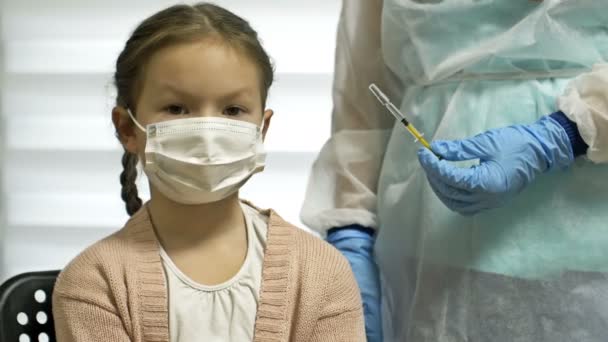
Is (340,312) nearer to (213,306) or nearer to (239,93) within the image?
(213,306)

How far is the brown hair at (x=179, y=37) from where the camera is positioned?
3.77ft

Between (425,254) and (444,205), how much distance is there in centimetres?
9

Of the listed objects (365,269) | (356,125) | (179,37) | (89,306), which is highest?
(179,37)

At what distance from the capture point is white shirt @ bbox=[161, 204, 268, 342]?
1.09 meters

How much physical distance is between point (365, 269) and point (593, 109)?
20.3 inches

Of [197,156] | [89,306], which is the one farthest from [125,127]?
[89,306]

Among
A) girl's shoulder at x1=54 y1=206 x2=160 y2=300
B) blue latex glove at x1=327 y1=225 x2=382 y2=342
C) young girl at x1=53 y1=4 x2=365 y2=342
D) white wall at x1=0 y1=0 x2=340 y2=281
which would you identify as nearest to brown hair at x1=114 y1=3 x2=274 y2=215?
young girl at x1=53 y1=4 x2=365 y2=342

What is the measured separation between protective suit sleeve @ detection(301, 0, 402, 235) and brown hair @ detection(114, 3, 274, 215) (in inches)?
9.5

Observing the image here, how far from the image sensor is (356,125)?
4.70 ft

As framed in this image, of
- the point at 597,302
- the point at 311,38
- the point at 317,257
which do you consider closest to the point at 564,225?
the point at 597,302

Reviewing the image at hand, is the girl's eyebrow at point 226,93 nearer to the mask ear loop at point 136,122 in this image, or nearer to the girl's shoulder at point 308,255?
the mask ear loop at point 136,122

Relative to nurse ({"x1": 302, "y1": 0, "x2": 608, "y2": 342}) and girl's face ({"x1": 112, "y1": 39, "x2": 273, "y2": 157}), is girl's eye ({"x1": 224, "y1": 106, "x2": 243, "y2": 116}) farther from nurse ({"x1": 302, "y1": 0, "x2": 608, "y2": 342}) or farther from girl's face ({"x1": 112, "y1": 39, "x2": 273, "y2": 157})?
nurse ({"x1": 302, "y1": 0, "x2": 608, "y2": 342})

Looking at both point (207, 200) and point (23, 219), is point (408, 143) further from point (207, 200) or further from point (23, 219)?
point (23, 219)

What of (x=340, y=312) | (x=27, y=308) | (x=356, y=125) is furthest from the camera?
(x=356, y=125)
